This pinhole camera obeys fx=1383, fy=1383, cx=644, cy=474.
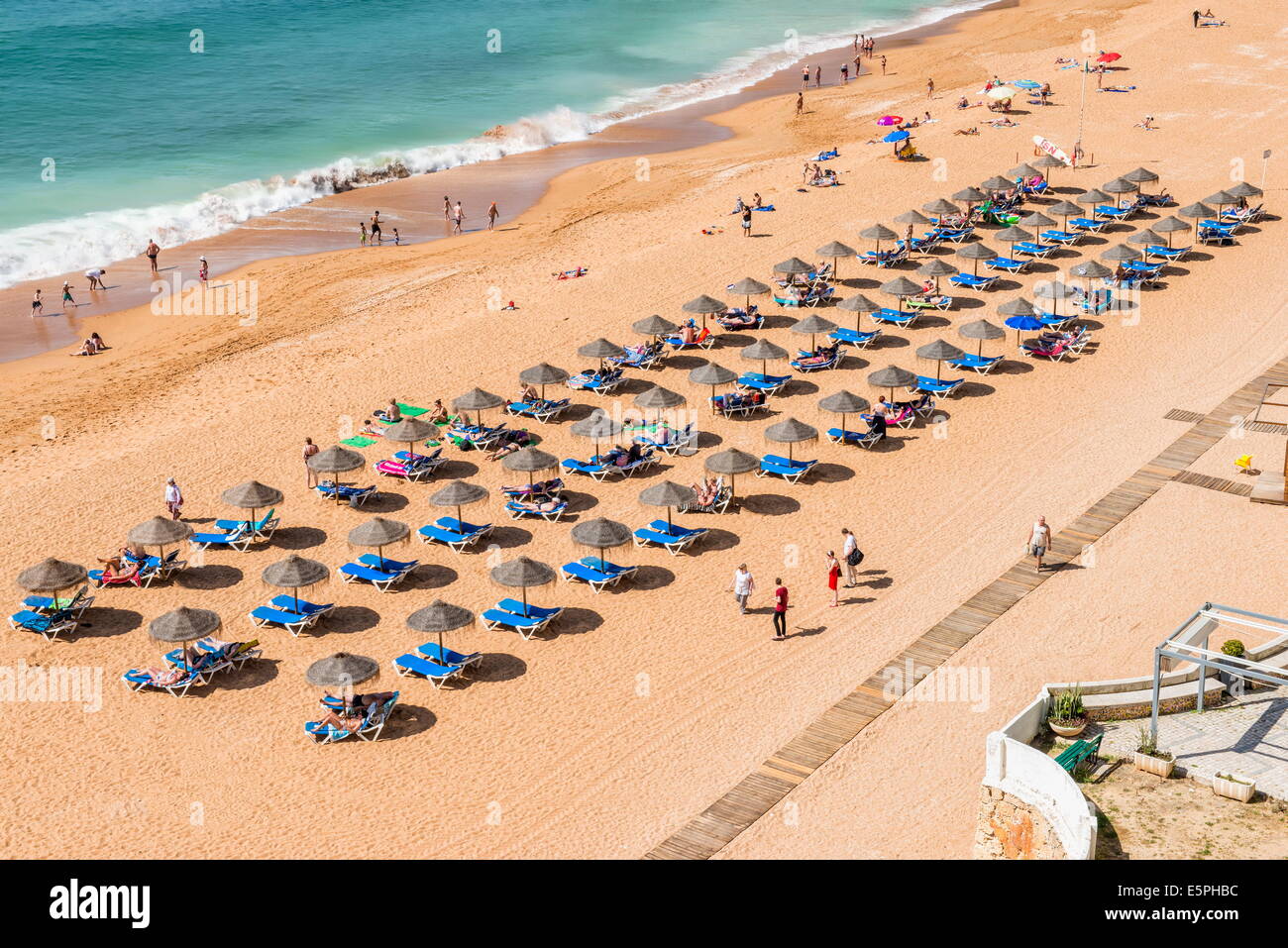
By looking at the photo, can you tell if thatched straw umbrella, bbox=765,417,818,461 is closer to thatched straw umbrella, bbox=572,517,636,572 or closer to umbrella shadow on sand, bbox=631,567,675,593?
umbrella shadow on sand, bbox=631,567,675,593

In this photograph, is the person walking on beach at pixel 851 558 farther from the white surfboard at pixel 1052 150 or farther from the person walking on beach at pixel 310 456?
the white surfboard at pixel 1052 150

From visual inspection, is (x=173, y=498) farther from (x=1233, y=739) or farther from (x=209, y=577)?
(x=1233, y=739)

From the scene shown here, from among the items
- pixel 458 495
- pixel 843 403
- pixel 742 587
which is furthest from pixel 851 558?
pixel 458 495

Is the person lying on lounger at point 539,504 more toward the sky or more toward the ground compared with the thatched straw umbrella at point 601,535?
more toward the ground

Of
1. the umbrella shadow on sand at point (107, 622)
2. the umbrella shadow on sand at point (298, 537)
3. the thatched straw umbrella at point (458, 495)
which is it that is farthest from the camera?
the umbrella shadow on sand at point (298, 537)

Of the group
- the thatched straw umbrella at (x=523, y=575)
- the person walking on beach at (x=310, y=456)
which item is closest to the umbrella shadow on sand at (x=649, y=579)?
the thatched straw umbrella at (x=523, y=575)

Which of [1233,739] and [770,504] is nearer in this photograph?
[1233,739]

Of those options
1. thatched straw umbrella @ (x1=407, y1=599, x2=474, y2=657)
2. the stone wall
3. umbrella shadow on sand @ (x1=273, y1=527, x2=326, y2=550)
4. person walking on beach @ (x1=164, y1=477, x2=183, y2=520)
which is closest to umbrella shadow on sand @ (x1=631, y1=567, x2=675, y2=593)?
thatched straw umbrella @ (x1=407, y1=599, x2=474, y2=657)
